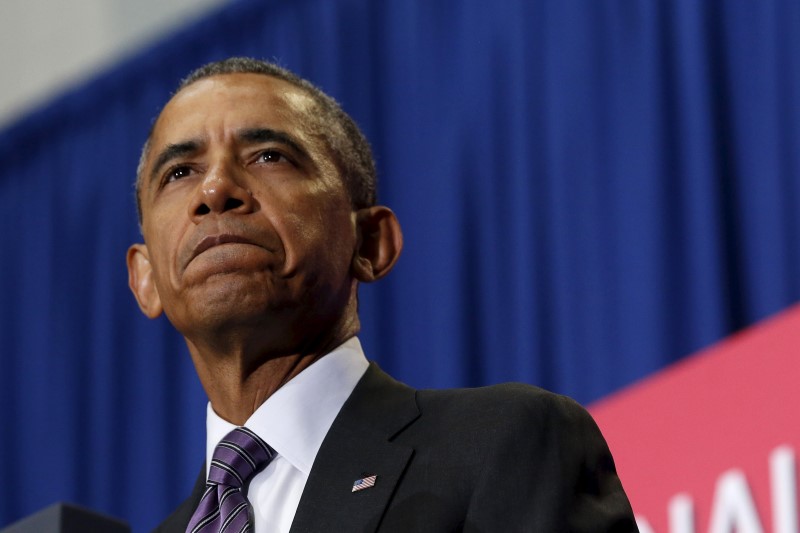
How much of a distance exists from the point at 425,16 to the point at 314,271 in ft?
7.07

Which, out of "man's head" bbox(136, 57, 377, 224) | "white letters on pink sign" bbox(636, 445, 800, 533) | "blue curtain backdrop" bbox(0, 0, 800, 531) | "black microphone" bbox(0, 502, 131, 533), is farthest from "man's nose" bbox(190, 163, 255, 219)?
"blue curtain backdrop" bbox(0, 0, 800, 531)

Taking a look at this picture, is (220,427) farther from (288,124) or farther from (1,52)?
(1,52)

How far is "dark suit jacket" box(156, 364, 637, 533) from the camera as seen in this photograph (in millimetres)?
1343

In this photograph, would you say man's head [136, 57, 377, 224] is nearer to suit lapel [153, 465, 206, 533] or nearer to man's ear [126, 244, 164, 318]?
man's ear [126, 244, 164, 318]

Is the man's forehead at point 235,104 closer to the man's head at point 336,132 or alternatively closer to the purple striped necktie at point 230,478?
the man's head at point 336,132

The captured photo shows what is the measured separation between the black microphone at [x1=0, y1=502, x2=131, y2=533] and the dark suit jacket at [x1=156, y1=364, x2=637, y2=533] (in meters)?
0.26

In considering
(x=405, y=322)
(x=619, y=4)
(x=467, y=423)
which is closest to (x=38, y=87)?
(x=405, y=322)

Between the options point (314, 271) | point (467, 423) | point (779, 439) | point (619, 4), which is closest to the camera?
point (467, 423)

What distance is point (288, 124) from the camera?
1782 mm

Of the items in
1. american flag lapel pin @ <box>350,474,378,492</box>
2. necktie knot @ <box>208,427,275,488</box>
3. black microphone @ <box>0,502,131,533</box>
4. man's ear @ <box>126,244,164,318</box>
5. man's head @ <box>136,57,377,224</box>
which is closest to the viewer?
black microphone @ <box>0,502,131,533</box>

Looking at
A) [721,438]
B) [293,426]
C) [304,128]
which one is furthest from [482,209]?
[293,426]

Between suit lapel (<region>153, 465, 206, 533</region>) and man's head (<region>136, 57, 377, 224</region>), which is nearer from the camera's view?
suit lapel (<region>153, 465, 206, 533</region>)

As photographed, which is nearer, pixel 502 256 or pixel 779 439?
pixel 779 439

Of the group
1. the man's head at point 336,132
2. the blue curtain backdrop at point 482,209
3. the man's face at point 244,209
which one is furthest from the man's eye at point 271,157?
the blue curtain backdrop at point 482,209
